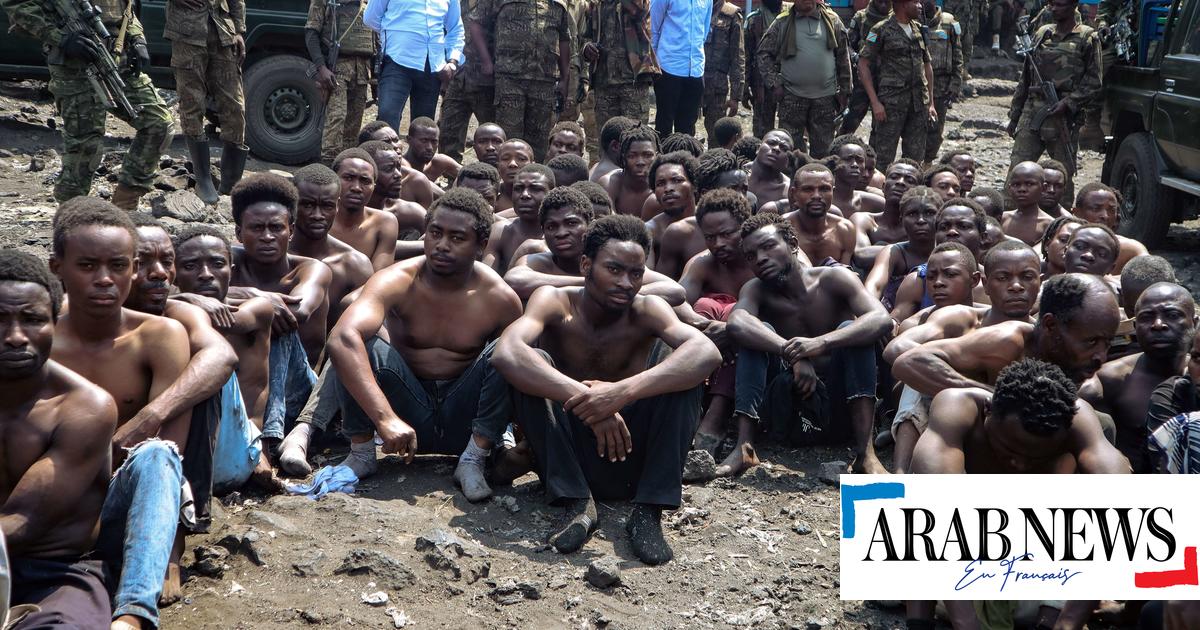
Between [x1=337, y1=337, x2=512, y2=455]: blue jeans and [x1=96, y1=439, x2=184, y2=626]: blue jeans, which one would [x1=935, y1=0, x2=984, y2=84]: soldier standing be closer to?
[x1=337, y1=337, x2=512, y2=455]: blue jeans

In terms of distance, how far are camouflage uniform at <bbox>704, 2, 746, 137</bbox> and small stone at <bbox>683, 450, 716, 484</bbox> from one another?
791 cm

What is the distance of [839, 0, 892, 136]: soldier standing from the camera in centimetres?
1115

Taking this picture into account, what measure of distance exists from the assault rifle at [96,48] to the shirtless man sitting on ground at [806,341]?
4.44 metres

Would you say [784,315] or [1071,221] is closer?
[784,315]

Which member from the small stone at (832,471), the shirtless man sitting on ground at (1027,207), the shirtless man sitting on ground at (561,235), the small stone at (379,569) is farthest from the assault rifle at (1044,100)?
the small stone at (379,569)

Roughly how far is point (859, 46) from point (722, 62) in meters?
1.80

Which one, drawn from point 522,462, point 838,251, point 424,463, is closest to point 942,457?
point 522,462

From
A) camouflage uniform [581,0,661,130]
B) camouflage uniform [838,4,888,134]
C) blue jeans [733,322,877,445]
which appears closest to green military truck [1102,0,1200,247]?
camouflage uniform [838,4,888,134]

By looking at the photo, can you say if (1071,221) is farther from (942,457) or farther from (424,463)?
(424,463)

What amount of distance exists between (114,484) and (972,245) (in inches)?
189

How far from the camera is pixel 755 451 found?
585 centimetres

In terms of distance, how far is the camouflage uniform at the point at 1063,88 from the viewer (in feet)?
33.4

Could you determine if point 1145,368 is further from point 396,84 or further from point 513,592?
point 396,84

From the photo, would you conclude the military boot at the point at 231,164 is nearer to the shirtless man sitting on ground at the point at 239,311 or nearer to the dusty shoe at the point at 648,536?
the shirtless man sitting on ground at the point at 239,311
